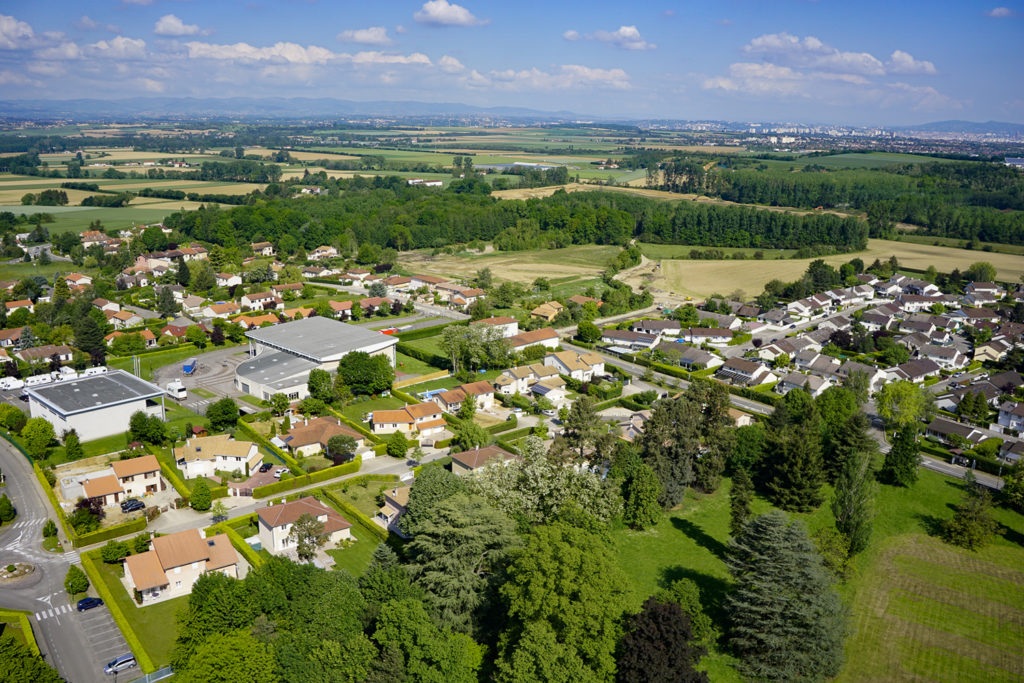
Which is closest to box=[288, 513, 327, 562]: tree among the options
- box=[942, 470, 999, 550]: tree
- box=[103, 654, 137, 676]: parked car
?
box=[103, 654, 137, 676]: parked car

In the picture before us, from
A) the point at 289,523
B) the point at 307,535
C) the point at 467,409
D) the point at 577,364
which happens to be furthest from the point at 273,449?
the point at 577,364

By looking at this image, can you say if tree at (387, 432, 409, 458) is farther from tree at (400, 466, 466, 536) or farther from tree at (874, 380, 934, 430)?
tree at (874, 380, 934, 430)

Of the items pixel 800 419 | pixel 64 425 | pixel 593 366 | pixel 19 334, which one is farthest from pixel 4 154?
pixel 800 419

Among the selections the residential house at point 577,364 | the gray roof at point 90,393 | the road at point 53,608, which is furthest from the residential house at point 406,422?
the road at point 53,608

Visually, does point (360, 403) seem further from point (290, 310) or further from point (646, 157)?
point (646, 157)

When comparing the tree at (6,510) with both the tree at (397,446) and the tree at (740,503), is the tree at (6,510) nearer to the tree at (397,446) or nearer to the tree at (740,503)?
the tree at (397,446)

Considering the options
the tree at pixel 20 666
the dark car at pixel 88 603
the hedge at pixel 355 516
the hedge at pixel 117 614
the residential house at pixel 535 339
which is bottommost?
the dark car at pixel 88 603
